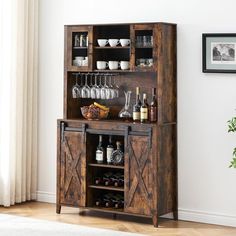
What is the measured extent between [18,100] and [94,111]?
1030mm

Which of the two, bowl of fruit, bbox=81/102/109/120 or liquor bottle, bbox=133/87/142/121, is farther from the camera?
bowl of fruit, bbox=81/102/109/120

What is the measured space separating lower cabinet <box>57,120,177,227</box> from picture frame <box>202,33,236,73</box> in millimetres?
848

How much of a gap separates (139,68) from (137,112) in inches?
17.7

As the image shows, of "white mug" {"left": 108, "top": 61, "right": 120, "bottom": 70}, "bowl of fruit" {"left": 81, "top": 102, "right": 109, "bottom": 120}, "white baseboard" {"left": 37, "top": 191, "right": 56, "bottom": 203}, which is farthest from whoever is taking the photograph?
"white baseboard" {"left": 37, "top": 191, "right": 56, "bottom": 203}

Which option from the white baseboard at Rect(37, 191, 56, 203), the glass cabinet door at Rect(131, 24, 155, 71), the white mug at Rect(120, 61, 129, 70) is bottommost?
the white baseboard at Rect(37, 191, 56, 203)

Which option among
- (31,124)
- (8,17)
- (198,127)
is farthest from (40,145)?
(198,127)

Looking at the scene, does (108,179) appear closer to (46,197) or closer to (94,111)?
(94,111)

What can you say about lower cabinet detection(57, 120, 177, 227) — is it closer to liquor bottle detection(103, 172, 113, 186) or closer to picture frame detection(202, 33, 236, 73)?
liquor bottle detection(103, 172, 113, 186)

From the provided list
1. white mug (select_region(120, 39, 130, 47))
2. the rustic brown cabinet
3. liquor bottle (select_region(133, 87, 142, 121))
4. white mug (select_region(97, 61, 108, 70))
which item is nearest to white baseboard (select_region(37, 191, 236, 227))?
the rustic brown cabinet

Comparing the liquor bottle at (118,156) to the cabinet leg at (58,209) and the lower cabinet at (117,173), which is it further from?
the cabinet leg at (58,209)

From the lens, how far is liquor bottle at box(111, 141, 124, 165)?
6.74 m

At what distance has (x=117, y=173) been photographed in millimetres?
6977

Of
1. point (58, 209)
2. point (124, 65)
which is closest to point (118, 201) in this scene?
point (58, 209)

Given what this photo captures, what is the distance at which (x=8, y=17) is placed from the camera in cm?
730
